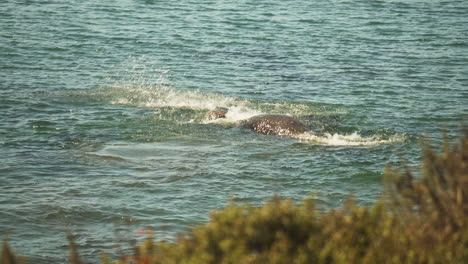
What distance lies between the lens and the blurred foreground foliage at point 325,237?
225 inches

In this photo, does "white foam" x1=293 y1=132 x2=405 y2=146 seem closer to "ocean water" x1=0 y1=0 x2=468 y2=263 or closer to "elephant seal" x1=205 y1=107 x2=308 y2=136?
"ocean water" x1=0 y1=0 x2=468 y2=263

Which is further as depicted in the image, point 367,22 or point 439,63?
point 367,22

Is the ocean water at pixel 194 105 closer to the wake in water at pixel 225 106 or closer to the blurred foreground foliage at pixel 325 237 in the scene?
the wake in water at pixel 225 106

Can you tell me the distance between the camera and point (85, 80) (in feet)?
73.5

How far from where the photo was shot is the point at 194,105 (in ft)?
65.0

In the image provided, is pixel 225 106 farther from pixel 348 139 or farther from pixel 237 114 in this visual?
pixel 348 139

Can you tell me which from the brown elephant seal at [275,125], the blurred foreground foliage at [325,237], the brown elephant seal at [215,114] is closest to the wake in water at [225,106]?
the brown elephant seal at [215,114]

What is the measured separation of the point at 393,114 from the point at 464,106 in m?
2.10

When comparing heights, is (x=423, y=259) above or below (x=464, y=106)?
above

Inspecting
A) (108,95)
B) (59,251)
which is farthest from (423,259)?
(108,95)

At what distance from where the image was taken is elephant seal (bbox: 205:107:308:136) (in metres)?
16.9

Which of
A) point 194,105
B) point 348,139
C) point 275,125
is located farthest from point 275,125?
point 194,105

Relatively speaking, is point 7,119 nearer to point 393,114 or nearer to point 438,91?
point 393,114

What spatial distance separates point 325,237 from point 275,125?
1113 cm
